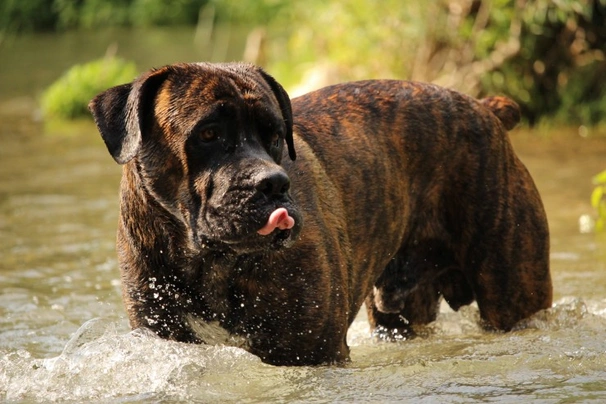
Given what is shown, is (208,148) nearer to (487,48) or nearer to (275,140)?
(275,140)

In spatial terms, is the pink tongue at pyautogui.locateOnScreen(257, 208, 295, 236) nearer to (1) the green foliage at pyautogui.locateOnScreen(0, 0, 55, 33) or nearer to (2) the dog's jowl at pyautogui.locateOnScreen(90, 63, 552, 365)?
(2) the dog's jowl at pyautogui.locateOnScreen(90, 63, 552, 365)

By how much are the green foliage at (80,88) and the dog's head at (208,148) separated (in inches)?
380

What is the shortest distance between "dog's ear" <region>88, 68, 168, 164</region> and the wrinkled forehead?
45 mm

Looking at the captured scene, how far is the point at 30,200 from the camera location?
9312 millimetres

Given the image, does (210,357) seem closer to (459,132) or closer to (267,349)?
(267,349)

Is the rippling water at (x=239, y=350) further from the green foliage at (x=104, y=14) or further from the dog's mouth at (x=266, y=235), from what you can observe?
the green foliage at (x=104, y=14)

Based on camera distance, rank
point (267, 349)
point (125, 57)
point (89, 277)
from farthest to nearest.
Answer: point (125, 57) → point (89, 277) → point (267, 349)

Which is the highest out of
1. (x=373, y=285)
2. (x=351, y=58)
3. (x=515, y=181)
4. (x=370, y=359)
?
(x=351, y=58)

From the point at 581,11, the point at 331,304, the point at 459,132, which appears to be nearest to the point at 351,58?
the point at 581,11

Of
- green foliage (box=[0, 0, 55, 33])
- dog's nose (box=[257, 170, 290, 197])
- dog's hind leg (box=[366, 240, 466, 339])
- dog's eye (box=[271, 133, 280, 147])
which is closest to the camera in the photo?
dog's nose (box=[257, 170, 290, 197])

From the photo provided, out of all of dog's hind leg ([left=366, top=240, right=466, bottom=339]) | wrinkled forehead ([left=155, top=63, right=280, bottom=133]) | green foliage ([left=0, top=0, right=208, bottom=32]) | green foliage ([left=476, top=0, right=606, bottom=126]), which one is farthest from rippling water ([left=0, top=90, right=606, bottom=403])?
green foliage ([left=0, top=0, right=208, bottom=32])

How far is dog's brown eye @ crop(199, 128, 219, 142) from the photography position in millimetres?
4059

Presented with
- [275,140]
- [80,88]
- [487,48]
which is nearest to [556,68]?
[487,48]

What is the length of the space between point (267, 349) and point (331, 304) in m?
0.31
